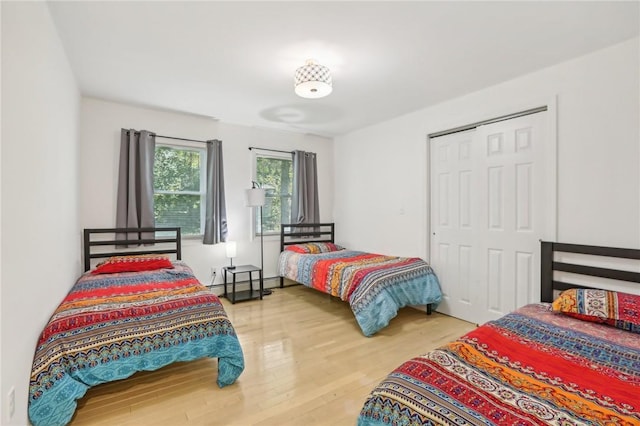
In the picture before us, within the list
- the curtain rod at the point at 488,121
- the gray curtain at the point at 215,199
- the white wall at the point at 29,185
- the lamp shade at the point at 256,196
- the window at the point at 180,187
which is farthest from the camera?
the lamp shade at the point at 256,196

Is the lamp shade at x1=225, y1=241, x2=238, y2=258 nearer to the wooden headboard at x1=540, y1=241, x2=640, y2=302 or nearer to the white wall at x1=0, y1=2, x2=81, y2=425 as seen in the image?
the white wall at x1=0, y1=2, x2=81, y2=425

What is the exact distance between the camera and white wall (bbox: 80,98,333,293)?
11.7ft

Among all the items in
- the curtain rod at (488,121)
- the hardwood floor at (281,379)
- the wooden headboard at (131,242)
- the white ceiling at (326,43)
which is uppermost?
the white ceiling at (326,43)

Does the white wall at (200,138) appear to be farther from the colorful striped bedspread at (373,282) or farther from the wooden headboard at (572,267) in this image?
the wooden headboard at (572,267)

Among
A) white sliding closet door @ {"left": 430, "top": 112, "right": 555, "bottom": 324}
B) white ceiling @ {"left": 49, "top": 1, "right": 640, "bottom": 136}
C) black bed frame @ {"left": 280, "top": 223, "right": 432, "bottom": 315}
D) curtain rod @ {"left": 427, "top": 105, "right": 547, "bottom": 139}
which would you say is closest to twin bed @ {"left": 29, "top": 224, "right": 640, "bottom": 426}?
white sliding closet door @ {"left": 430, "top": 112, "right": 555, "bottom": 324}

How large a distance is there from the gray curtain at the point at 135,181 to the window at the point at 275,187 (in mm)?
1473

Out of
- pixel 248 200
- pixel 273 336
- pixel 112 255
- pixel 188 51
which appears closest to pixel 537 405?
pixel 273 336

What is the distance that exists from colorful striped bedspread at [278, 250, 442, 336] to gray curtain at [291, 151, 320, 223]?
39.5 inches

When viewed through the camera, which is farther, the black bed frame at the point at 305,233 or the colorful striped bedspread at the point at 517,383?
the black bed frame at the point at 305,233

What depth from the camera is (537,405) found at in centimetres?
114

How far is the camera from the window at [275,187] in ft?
15.8

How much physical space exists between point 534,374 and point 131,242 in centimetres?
393

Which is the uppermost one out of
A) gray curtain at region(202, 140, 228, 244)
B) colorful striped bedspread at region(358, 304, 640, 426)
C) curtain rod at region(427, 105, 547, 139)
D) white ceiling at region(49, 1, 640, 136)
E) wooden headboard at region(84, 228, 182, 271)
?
white ceiling at region(49, 1, 640, 136)

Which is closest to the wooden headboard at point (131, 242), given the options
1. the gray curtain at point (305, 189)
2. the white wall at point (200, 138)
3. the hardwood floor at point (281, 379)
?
the white wall at point (200, 138)
